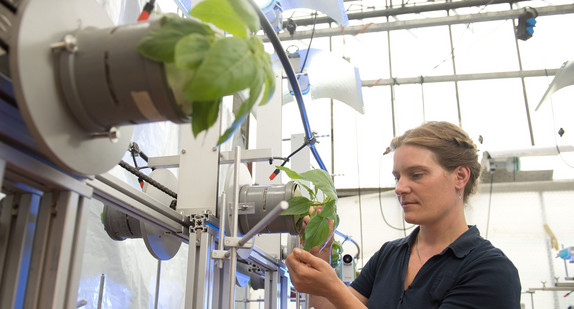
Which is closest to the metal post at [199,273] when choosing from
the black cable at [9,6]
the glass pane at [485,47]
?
the black cable at [9,6]

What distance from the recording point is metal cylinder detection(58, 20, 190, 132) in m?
0.54

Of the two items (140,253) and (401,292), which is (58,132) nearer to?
(401,292)

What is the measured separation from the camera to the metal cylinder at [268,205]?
4.00 ft

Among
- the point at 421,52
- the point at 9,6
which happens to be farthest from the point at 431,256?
the point at 421,52

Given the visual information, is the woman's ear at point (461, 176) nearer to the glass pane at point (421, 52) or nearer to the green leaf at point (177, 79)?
the green leaf at point (177, 79)

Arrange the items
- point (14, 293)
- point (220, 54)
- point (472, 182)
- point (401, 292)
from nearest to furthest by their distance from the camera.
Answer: point (220, 54), point (14, 293), point (401, 292), point (472, 182)

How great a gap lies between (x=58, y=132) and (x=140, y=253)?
6.60 feet

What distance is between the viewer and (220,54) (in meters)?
0.50

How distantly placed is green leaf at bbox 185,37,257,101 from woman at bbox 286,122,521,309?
0.57 meters

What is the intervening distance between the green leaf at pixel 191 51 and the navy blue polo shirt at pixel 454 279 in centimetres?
73

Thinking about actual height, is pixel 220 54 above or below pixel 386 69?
below

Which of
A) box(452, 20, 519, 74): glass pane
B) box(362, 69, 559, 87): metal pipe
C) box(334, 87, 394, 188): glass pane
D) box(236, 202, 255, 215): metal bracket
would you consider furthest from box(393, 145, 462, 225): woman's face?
box(452, 20, 519, 74): glass pane

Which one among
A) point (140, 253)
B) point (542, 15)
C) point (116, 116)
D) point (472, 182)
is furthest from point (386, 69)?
point (116, 116)

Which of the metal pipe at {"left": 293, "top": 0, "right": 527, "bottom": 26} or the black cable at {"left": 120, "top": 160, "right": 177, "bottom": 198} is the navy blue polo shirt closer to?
the black cable at {"left": 120, "top": 160, "right": 177, "bottom": 198}
